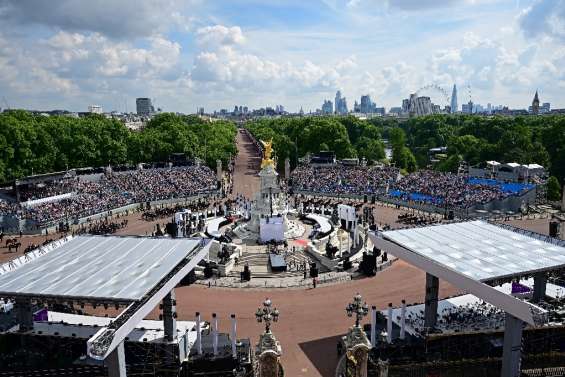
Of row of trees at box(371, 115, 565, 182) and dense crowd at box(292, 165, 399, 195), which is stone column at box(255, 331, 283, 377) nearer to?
dense crowd at box(292, 165, 399, 195)

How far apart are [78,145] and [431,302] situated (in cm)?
6500

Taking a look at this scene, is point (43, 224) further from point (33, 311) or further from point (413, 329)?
point (413, 329)

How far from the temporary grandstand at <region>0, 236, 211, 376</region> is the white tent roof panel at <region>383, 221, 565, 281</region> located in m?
12.2

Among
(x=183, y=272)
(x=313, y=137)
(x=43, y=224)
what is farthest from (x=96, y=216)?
(x=313, y=137)

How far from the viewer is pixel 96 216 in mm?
54875

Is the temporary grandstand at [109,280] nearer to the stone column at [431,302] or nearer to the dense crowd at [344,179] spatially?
the stone column at [431,302]

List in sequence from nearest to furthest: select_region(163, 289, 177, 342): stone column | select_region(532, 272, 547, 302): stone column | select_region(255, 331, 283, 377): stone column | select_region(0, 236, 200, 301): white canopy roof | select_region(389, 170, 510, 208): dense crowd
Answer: select_region(255, 331, 283, 377): stone column → select_region(0, 236, 200, 301): white canopy roof → select_region(163, 289, 177, 342): stone column → select_region(532, 272, 547, 302): stone column → select_region(389, 170, 510, 208): dense crowd

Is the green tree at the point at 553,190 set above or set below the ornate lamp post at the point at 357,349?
below

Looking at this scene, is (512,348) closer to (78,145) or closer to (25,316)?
(25,316)

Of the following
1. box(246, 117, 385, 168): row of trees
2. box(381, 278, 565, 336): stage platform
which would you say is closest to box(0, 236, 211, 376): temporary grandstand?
box(381, 278, 565, 336): stage platform

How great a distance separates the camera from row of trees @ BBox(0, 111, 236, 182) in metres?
63.2

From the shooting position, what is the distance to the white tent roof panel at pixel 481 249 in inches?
840

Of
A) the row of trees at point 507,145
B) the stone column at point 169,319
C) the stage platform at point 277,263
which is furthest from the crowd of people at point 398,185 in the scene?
the stone column at point 169,319

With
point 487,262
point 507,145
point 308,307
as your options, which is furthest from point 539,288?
point 507,145
